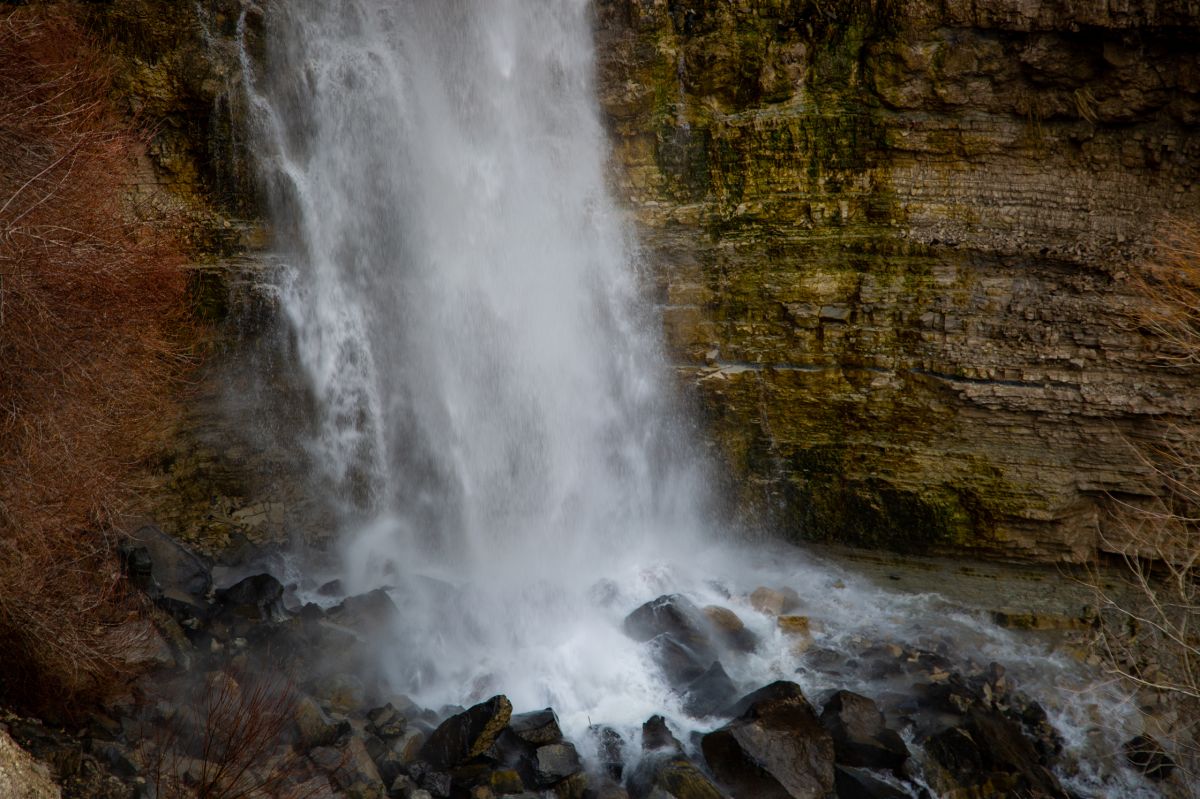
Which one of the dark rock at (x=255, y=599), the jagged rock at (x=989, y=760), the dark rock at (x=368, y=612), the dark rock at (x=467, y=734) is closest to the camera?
the dark rock at (x=467, y=734)

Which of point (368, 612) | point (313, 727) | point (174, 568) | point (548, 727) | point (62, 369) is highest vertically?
point (62, 369)

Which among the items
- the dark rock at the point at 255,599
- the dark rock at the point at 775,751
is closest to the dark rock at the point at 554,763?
the dark rock at the point at 775,751

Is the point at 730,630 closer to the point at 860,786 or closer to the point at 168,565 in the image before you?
the point at 860,786

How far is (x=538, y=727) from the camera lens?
10836 millimetres

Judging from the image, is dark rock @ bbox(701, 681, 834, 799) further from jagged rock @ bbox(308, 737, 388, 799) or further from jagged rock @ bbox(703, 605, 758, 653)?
jagged rock @ bbox(308, 737, 388, 799)

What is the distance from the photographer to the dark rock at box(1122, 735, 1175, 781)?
1066cm

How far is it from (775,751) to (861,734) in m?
1.36

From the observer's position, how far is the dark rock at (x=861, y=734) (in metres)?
10.7

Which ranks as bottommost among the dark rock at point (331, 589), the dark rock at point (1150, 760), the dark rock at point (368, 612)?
the dark rock at point (1150, 760)

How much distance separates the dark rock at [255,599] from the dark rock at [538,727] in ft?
13.9

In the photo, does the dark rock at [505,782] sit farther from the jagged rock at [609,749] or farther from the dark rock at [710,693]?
the dark rock at [710,693]

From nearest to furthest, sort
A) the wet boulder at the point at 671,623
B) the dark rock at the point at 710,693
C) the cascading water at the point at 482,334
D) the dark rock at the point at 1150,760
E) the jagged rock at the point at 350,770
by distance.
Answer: the jagged rock at the point at 350,770, the dark rock at the point at 1150,760, the dark rock at the point at 710,693, the wet boulder at the point at 671,623, the cascading water at the point at 482,334

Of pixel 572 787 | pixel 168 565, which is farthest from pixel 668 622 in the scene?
pixel 168 565

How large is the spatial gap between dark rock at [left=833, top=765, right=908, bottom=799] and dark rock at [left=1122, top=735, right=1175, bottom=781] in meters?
3.08
